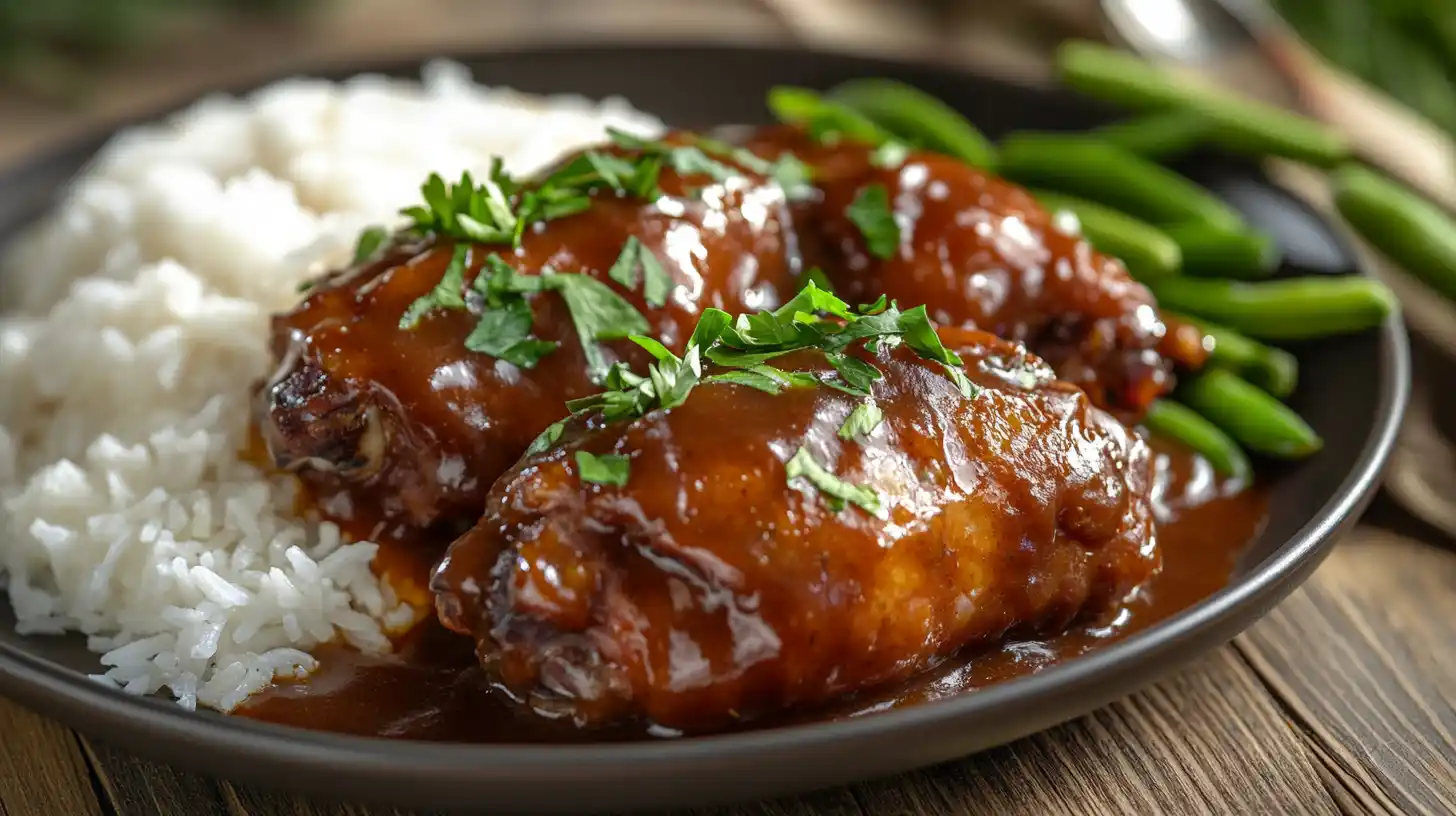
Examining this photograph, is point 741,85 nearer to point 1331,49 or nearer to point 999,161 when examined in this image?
point 999,161

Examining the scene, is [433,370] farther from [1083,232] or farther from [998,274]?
[1083,232]

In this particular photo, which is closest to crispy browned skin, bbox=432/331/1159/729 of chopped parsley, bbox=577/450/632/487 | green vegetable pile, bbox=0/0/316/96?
chopped parsley, bbox=577/450/632/487

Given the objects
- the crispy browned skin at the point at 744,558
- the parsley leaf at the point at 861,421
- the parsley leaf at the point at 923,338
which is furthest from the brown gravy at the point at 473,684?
the parsley leaf at the point at 923,338

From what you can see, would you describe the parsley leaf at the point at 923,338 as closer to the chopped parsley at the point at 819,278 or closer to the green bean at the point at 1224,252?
the chopped parsley at the point at 819,278

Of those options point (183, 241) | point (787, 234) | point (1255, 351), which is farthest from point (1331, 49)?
point (183, 241)

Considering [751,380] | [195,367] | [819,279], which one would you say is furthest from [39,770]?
[819,279]

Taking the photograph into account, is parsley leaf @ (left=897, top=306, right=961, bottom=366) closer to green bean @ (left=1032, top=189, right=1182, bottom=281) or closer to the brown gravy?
the brown gravy
